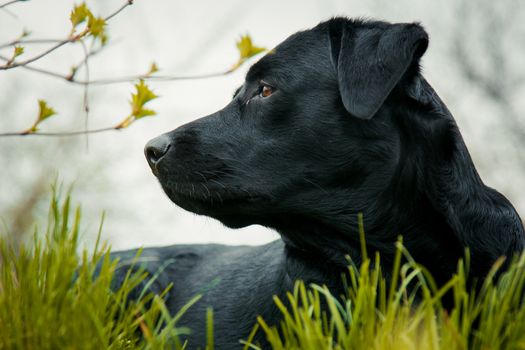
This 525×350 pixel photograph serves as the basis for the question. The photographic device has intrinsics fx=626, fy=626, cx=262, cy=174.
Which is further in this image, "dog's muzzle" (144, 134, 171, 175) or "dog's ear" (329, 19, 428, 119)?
"dog's muzzle" (144, 134, 171, 175)

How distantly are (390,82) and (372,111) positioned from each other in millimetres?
150

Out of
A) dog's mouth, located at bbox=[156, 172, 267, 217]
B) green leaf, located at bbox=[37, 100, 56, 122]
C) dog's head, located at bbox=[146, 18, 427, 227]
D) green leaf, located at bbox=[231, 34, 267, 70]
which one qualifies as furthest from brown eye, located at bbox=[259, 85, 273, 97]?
green leaf, located at bbox=[37, 100, 56, 122]

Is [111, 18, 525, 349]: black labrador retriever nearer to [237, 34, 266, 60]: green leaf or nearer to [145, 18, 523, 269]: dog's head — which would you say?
[145, 18, 523, 269]: dog's head

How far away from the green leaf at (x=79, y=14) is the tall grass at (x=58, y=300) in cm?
56

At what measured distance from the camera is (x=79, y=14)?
190cm

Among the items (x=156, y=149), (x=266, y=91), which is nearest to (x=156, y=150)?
(x=156, y=149)

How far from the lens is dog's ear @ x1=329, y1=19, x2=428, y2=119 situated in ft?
7.97

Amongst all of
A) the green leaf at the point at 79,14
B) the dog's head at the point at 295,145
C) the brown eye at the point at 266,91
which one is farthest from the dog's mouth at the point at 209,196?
the green leaf at the point at 79,14

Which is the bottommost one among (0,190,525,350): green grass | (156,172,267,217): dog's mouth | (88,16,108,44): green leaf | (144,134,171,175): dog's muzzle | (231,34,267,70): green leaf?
(0,190,525,350): green grass

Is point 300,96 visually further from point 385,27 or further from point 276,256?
point 276,256

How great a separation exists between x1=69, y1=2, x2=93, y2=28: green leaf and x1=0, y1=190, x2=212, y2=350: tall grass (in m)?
0.56

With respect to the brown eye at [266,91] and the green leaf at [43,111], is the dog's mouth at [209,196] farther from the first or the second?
the green leaf at [43,111]

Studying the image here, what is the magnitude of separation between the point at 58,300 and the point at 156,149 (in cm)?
97

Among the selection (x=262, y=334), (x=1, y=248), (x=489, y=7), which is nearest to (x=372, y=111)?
(x=262, y=334)
